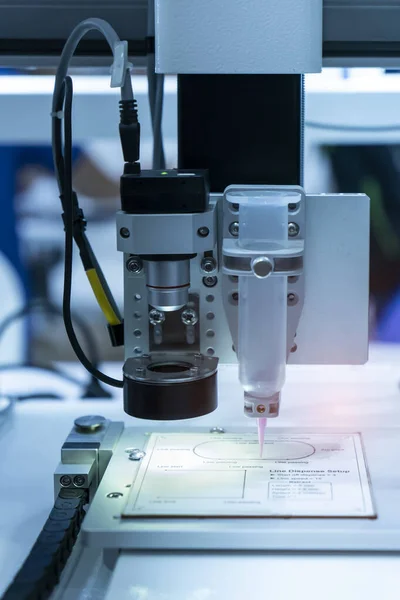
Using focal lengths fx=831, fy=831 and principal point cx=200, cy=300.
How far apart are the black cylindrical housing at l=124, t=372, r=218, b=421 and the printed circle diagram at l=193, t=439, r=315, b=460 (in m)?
0.10

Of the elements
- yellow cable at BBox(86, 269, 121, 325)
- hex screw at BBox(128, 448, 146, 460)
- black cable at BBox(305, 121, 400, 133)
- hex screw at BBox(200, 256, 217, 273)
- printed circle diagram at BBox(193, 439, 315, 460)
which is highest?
black cable at BBox(305, 121, 400, 133)

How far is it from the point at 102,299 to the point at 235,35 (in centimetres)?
45

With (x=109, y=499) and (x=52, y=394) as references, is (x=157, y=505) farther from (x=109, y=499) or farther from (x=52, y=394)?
(x=52, y=394)

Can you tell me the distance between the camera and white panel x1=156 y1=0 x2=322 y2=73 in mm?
964

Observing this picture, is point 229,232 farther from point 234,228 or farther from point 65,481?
point 65,481

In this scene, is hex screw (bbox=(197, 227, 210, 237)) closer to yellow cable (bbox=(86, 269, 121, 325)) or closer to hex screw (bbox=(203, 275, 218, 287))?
hex screw (bbox=(203, 275, 218, 287))

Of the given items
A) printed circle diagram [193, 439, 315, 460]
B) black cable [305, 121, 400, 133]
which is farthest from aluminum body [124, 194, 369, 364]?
black cable [305, 121, 400, 133]

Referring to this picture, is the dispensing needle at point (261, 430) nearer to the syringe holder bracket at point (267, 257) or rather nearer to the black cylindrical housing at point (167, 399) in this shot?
the black cylindrical housing at point (167, 399)

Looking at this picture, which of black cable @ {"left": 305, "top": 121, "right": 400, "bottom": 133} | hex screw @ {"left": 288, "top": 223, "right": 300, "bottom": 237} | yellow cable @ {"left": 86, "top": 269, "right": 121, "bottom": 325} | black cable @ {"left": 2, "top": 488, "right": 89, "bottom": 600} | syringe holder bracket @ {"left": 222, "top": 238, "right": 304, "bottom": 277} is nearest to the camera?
black cable @ {"left": 2, "top": 488, "right": 89, "bottom": 600}

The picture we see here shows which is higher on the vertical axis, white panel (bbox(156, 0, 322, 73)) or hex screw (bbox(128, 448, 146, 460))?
white panel (bbox(156, 0, 322, 73))

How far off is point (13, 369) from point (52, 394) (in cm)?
19

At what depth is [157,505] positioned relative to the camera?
976 mm

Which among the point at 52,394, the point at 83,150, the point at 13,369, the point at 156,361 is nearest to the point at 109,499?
the point at 156,361

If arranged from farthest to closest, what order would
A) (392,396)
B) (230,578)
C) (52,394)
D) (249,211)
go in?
1. (52,394)
2. (392,396)
3. (249,211)
4. (230,578)
